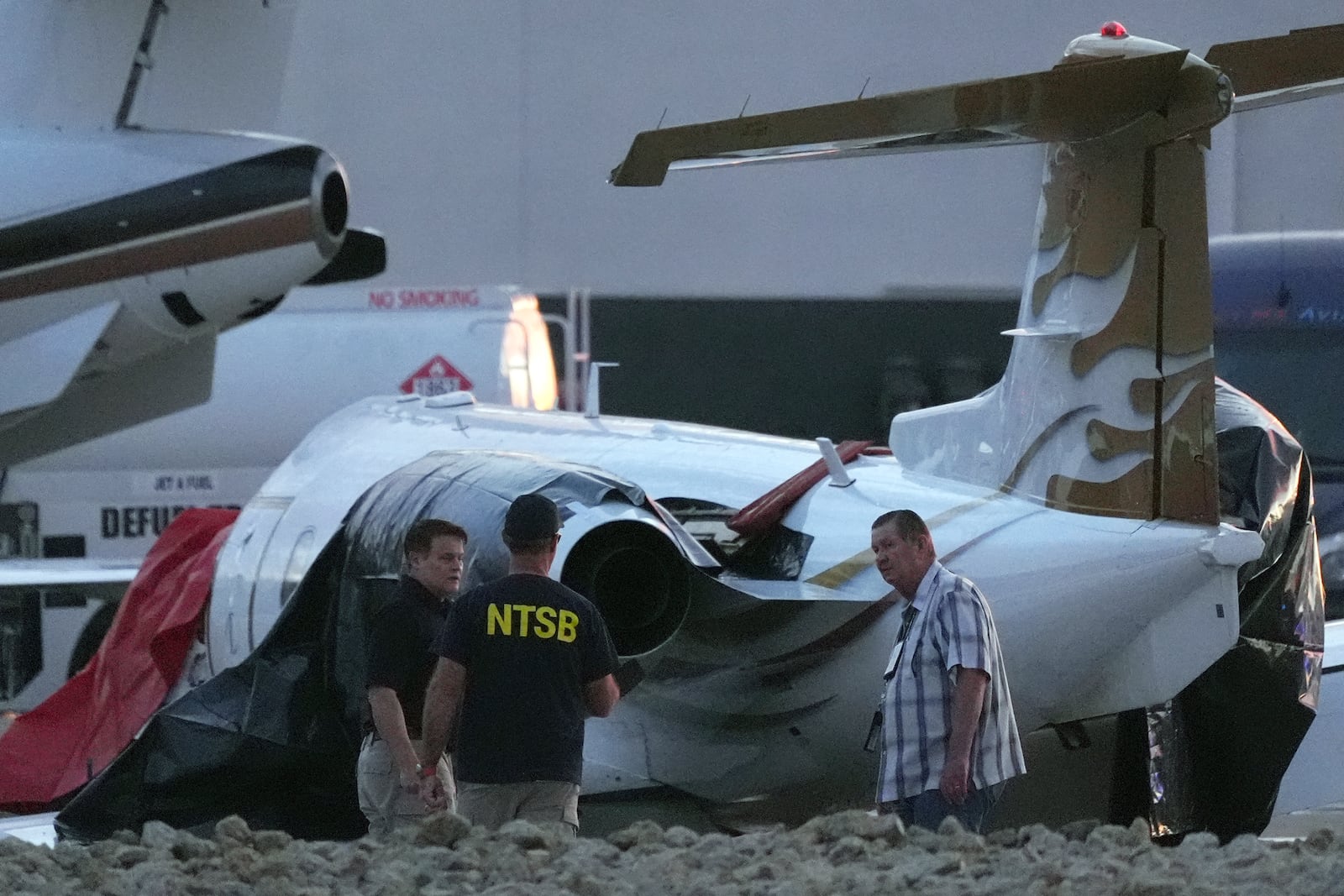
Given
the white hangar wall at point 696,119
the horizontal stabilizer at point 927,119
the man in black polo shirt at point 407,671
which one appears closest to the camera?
the horizontal stabilizer at point 927,119

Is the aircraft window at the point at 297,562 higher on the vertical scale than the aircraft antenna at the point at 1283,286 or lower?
lower

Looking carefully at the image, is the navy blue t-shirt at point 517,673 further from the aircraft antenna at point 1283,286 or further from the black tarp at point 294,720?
the aircraft antenna at point 1283,286

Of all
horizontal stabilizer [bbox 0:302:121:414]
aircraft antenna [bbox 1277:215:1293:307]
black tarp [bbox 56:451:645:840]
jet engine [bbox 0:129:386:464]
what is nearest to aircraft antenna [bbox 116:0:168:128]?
jet engine [bbox 0:129:386:464]

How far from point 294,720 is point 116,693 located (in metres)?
3.09

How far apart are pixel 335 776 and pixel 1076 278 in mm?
3369

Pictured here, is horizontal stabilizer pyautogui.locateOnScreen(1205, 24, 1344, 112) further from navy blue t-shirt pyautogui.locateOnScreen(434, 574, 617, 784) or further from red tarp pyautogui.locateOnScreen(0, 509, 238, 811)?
red tarp pyautogui.locateOnScreen(0, 509, 238, 811)

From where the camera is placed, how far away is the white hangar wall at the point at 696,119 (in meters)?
23.3

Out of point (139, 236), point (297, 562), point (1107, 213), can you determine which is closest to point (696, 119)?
point (139, 236)

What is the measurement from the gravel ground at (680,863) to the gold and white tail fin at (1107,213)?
4.58 ft

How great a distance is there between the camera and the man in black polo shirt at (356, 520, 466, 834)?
19.9 feet

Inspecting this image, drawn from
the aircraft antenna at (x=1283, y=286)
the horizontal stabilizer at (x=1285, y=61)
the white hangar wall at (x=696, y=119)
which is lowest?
the aircraft antenna at (x=1283, y=286)

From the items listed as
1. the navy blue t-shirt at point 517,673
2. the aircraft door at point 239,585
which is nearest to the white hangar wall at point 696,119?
the aircraft door at point 239,585

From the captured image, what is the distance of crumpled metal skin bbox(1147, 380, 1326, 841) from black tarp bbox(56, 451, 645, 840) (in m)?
2.34

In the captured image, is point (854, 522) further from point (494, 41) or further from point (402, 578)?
point (494, 41)
